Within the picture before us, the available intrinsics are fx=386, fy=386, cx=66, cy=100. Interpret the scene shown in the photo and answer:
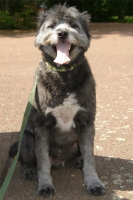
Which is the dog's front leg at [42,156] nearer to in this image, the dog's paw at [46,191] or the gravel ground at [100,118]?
the dog's paw at [46,191]

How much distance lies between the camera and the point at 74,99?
4.24 metres

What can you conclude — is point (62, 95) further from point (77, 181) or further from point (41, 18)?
point (77, 181)

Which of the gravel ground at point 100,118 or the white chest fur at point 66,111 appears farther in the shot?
the gravel ground at point 100,118

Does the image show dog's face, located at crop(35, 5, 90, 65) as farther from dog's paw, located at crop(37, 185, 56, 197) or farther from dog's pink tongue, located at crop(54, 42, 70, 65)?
dog's paw, located at crop(37, 185, 56, 197)

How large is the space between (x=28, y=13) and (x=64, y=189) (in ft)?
54.8

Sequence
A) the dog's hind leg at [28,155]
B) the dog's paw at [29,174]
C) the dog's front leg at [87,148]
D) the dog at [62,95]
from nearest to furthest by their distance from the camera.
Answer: the dog at [62,95] < the dog's front leg at [87,148] < the dog's hind leg at [28,155] < the dog's paw at [29,174]

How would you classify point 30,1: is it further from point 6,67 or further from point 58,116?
point 58,116

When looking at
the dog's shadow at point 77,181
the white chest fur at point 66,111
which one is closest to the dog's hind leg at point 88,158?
the dog's shadow at point 77,181

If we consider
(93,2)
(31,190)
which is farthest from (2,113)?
(93,2)

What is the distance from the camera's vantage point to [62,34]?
A: 4059 millimetres

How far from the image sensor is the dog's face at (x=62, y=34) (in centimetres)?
408

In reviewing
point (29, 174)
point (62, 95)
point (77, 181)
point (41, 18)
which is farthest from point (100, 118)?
point (41, 18)

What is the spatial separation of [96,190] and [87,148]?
1.56ft

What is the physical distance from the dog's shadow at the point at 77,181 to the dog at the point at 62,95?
12 centimetres
